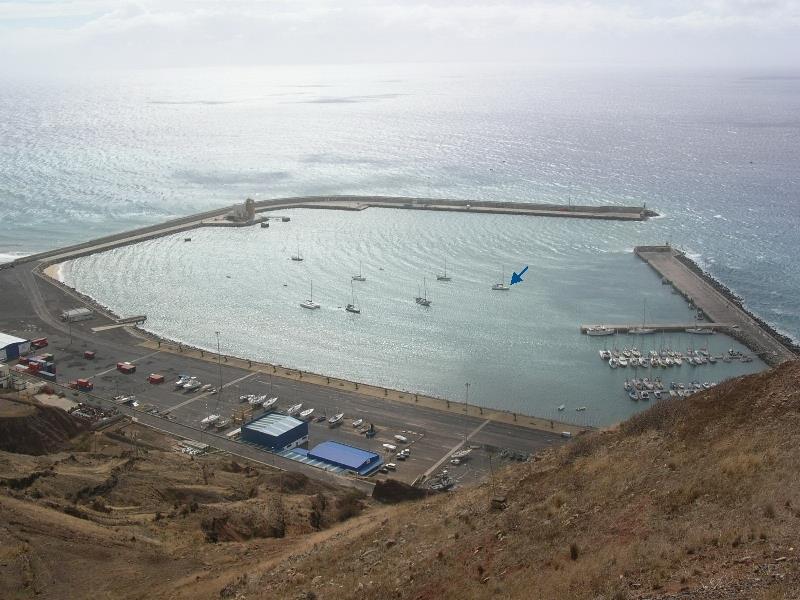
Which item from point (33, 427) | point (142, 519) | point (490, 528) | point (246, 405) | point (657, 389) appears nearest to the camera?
point (490, 528)

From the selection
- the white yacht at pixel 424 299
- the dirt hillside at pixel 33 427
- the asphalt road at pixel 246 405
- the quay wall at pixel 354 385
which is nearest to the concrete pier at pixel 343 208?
the quay wall at pixel 354 385

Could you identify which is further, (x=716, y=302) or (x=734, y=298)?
(x=734, y=298)

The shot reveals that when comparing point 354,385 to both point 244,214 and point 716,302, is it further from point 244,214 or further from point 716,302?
point 244,214

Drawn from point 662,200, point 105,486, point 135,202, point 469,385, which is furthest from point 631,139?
point 105,486

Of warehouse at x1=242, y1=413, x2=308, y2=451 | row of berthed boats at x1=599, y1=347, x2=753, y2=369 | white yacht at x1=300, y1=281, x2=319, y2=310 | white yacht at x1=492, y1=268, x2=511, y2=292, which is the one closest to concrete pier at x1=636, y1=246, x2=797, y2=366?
row of berthed boats at x1=599, y1=347, x2=753, y2=369

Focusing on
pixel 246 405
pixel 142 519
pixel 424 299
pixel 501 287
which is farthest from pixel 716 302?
pixel 142 519

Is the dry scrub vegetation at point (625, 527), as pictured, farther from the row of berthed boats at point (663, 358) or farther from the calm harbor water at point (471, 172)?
the calm harbor water at point (471, 172)

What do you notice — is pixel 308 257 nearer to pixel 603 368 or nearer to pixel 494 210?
pixel 494 210

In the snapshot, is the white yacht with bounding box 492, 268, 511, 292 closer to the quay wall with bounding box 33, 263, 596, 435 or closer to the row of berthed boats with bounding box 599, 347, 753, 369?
the row of berthed boats with bounding box 599, 347, 753, 369
